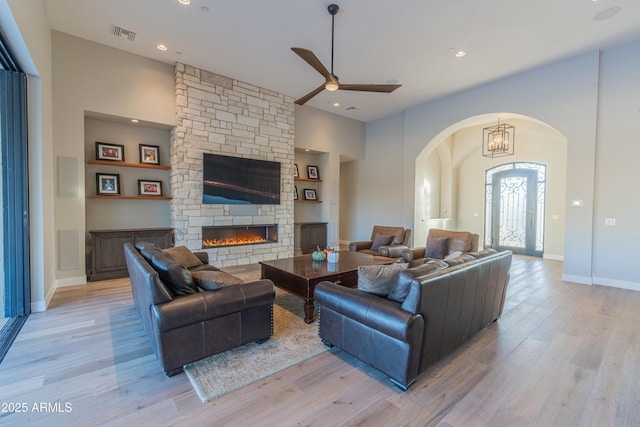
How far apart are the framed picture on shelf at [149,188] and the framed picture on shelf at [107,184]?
14.1 inches

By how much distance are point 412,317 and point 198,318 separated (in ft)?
5.40

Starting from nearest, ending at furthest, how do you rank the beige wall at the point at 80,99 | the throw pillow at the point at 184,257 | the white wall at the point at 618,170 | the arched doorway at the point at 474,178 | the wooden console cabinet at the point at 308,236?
the throw pillow at the point at 184,257 < the beige wall at the point at 80,99 < the white wall at the point at 618,170 < the arched doorway at the point at 474,178 < the wooden console cabinet at the point at 308,236

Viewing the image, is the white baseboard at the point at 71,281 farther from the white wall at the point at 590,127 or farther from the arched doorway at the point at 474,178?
the white wall at the point at 590,127

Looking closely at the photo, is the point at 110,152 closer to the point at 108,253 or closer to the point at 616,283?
the point at 108,253

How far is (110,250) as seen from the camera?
482 cm

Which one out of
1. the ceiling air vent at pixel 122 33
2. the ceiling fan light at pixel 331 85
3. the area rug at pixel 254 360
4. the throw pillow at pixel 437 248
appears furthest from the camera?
the throw pillow at pixel 437 248

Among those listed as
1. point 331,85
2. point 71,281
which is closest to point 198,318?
point 331,85

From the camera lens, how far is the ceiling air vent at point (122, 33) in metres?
4.24

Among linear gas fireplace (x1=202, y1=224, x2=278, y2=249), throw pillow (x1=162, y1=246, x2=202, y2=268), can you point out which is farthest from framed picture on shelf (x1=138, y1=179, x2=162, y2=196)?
throw pillow (x1=162, y1=246, x2=202, y2=268)

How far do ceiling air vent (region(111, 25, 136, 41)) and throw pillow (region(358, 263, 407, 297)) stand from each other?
Result: 5033 millimetres

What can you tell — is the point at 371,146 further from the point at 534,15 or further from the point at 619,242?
the point at 619,242

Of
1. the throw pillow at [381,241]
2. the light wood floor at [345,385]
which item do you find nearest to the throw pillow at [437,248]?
the throw pillow at [381,241]

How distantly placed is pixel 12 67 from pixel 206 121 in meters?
2.76

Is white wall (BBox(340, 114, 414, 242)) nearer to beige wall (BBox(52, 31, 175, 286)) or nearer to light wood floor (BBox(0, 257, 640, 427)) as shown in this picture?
light wood floor (BBox(0, 257, 640, 427))
